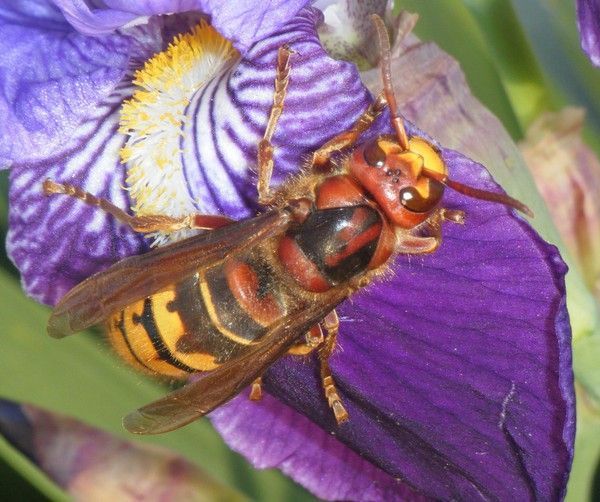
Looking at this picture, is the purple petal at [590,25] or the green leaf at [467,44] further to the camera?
the green leaf at [467,44]

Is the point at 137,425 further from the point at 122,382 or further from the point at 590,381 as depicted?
the point at 590,381

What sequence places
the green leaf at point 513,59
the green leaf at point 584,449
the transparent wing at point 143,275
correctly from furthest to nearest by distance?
1. the green leaf at point 513,59
2. the green leaf at point 584,449
3. the transparent wing at point 143,275

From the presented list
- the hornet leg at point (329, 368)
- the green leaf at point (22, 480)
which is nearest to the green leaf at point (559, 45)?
the hornet leg at point (329, 368)

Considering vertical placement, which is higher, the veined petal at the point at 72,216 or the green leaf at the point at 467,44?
the veined petal at the point at 72,216

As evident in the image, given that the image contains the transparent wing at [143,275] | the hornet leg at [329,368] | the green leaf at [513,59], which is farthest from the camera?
the green leaf at [513,59]

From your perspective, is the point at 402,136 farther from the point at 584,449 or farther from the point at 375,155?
the point at 584,449

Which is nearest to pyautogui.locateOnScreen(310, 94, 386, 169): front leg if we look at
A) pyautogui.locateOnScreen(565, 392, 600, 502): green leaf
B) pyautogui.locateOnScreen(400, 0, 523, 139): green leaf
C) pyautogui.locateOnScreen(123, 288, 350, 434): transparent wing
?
pyautogui.locateOnScreen(123, 288, 350, 434): transparent wing

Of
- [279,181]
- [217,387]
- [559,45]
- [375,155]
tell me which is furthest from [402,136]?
[559,45]

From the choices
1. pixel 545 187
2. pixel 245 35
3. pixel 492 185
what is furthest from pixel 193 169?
pixel 545 187

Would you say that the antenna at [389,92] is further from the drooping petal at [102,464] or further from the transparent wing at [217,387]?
the drooping petal at [102,464]
